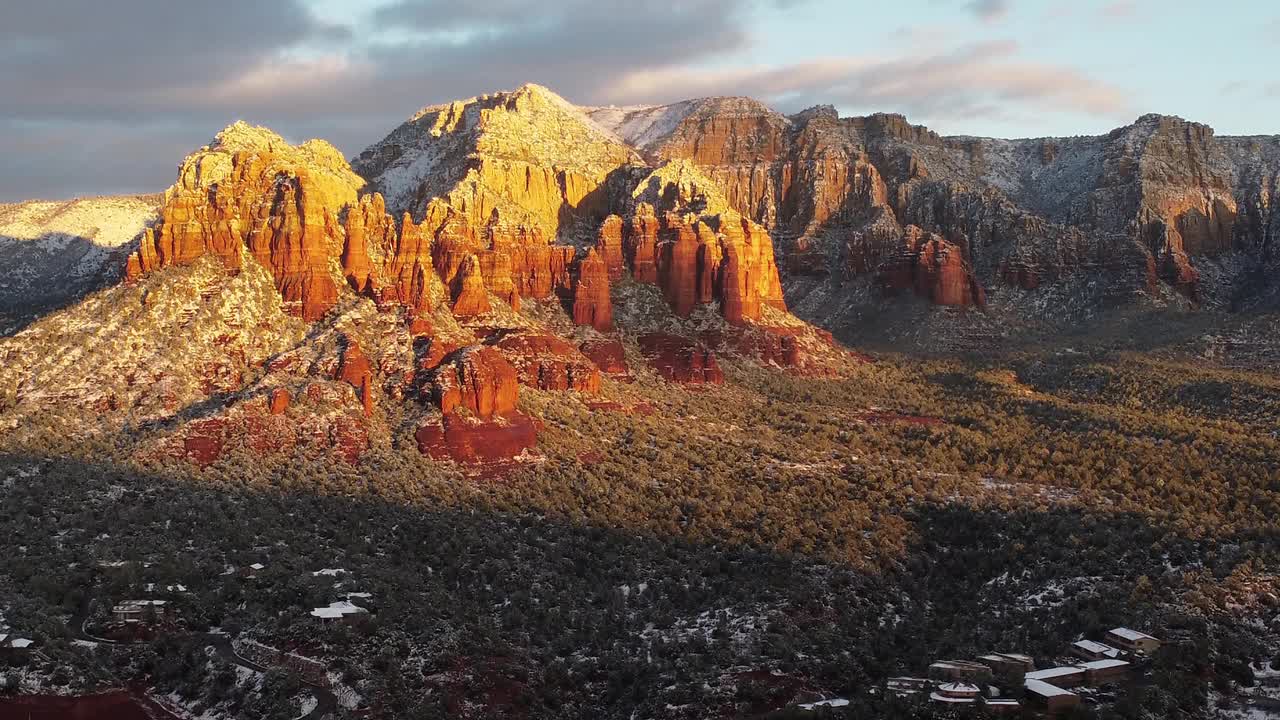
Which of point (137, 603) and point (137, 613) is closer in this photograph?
point (137, 613)

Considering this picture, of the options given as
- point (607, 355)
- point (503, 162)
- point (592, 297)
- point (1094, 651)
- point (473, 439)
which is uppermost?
point (503, 162)

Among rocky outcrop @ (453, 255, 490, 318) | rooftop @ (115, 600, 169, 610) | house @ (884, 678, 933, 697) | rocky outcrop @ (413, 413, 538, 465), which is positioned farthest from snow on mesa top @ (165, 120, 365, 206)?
house @ (884, 678, 933, 697)

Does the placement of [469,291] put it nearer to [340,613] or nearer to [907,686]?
[340,613]

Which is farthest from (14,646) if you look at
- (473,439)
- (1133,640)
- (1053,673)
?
(1133,640)

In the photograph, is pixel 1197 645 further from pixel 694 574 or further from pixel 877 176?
pixel 877 176

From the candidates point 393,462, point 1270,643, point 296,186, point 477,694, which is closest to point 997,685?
point 1270,643
